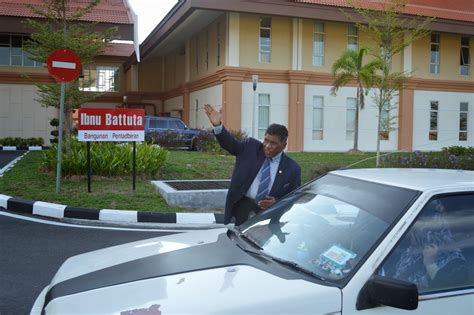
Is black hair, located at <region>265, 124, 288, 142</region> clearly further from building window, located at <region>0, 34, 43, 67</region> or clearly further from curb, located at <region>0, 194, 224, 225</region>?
building window, located at <region>0, 34, 43, 67</region>

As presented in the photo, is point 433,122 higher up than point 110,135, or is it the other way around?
point 433,122

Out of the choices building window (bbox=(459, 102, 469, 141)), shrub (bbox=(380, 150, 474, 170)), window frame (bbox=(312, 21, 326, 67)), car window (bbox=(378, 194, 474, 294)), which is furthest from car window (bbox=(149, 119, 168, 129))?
car window (bbox=(378, 194, 474, 294))

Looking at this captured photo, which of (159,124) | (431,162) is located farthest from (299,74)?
(431,162)

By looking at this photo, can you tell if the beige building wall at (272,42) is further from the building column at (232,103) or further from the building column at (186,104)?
the building column at (186,104)

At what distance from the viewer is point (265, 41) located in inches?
913

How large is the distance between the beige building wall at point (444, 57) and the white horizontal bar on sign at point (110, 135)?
19555 mm

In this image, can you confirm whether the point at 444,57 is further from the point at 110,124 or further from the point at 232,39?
the point at 110,124

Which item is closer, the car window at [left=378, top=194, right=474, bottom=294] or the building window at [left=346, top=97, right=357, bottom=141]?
the car window at [left=378, top=194, right=474, bottom=294]

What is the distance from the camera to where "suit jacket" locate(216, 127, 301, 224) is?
425 centimetres

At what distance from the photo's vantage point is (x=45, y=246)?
6359mm

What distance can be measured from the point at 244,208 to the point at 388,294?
92.9 inches

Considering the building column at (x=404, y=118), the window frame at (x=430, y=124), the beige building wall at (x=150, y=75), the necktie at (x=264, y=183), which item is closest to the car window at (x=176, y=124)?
the building column at (x=404, y=118)

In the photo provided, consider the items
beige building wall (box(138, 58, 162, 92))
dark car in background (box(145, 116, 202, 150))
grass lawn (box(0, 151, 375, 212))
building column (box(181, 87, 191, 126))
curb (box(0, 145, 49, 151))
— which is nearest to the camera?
grass lawn (box(0, 151, 375, 212))

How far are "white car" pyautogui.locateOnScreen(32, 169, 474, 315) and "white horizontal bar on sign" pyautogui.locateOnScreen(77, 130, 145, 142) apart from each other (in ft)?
22.3
